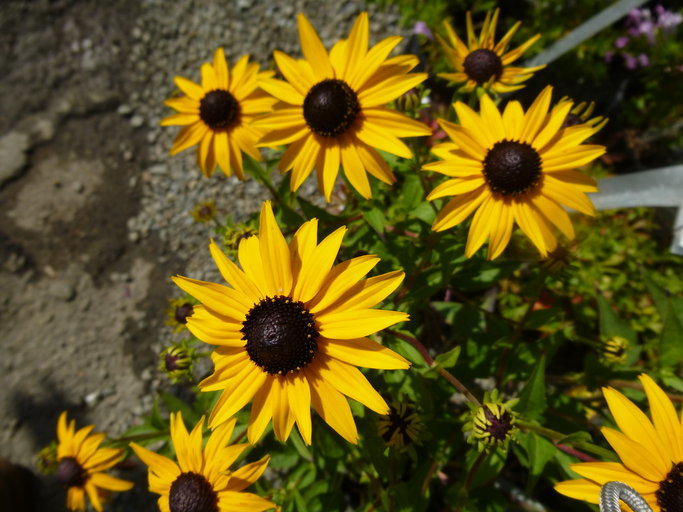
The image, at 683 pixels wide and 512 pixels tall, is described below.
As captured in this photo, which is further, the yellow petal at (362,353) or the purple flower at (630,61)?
the purple flower at (630,61)

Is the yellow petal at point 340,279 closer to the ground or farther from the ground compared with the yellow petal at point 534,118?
closer to the ground

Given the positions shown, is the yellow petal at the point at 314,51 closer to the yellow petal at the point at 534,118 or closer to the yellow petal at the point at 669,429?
the yellow petal at the point at 534,118

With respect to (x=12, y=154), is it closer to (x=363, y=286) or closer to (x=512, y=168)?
(x=363, y=286)

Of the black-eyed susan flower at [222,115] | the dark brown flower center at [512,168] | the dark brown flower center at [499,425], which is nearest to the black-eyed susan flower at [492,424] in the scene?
the dark brown flower center at [499,425]

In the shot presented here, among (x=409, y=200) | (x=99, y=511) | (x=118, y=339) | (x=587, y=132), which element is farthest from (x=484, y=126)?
(x=118, y=339)

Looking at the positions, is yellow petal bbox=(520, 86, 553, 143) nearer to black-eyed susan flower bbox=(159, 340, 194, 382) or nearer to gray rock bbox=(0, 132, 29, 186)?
black-eyed susan flower bbox=(159, 340, 194, 382)

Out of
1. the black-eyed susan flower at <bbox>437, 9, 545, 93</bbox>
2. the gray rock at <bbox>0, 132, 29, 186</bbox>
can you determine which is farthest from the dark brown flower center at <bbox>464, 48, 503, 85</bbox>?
the gray rock at <bbox>0, 132, 29, 186</bbox>

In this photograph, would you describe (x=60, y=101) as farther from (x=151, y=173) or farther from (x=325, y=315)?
(x=325, y=315)
